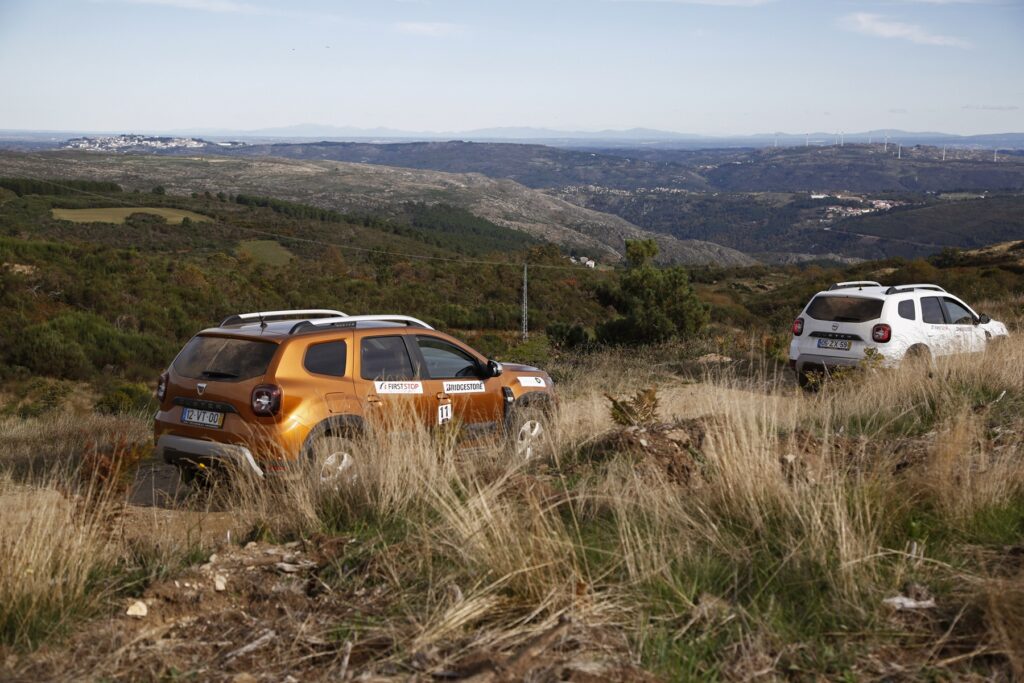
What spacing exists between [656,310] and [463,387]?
22388mm

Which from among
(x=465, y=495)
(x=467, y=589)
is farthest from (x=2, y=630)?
(x=465, y=495)

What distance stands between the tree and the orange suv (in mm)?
18517

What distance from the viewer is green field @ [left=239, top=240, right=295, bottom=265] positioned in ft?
167

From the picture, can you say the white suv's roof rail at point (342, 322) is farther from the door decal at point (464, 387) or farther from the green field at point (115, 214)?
the green field at point (115, 214)

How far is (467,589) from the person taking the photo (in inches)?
159

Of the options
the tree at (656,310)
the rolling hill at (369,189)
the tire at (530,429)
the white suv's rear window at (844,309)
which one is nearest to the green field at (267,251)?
the tree at (656,310)

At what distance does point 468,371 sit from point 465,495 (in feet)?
10.8

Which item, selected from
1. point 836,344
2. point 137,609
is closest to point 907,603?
point 137,609

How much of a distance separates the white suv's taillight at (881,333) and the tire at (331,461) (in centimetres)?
889

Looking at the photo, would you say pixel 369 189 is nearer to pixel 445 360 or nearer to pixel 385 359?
pixel 445 360

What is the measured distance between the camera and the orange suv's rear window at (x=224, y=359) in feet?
23.3

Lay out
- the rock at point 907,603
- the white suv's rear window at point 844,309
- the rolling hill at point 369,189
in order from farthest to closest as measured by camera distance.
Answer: the rolling hill at point 369,189, the white suv's rear window at point 844,309, the rock at point 907,603

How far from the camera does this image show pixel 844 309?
44.8ft

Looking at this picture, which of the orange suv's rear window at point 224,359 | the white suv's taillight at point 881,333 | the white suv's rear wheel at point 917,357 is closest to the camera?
the orange suv's rear window at point 224,359
